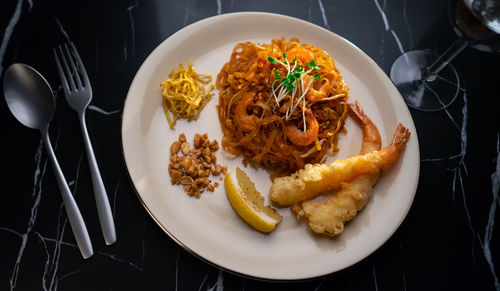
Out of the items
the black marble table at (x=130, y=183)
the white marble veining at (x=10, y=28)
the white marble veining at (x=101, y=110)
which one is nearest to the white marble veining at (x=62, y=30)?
the black marble table at (x=130, y=183)

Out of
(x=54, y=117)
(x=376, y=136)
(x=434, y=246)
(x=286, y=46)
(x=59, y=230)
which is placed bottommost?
(x=434, y=246)

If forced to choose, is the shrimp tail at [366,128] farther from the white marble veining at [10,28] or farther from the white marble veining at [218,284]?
the white marble veining at [10,28]

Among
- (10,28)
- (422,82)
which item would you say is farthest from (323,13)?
(10,28)

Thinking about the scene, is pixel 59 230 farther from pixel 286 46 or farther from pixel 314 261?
pixel 286 46

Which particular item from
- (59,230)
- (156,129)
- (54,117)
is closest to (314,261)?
(156,129)

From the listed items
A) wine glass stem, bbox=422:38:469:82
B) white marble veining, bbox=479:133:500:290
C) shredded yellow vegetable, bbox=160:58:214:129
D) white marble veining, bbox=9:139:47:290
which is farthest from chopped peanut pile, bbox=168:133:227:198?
white marble veining, bbox=479:133:500:290

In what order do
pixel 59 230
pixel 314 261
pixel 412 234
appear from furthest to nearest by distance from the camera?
1. pixel 412 234
2. pixel 59 230
3. pixel 314 261

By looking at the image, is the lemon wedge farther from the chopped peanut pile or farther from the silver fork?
the silver fork

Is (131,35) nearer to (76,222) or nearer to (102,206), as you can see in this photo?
(102,206)
